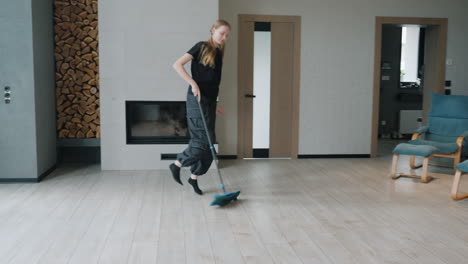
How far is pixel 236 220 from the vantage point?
3410 millimetres

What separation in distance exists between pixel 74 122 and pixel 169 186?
180 centimetres

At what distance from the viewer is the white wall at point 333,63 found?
607 centimetres

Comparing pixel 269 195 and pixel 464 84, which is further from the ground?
pixel 464 84

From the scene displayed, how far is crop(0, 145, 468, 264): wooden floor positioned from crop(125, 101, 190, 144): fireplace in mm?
505

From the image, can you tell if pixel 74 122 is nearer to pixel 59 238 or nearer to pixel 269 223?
pixel 59 238

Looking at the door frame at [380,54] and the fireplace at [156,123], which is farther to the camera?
the door frame at [380,54]

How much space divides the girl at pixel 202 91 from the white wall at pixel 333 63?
2050 mm

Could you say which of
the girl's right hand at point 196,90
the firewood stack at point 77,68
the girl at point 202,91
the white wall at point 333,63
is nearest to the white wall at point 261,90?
the white wall at point 333,63

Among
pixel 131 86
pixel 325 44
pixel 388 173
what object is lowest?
pixel 388 173

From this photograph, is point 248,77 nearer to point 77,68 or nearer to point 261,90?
point 261,90

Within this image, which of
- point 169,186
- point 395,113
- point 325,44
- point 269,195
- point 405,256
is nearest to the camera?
point 405,256

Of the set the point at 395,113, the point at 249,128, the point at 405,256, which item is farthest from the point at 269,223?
the point at 395,113

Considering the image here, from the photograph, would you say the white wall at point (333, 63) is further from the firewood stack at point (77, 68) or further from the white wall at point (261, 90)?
the firewood stack at point (77, 68)

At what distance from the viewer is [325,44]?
619 cm
